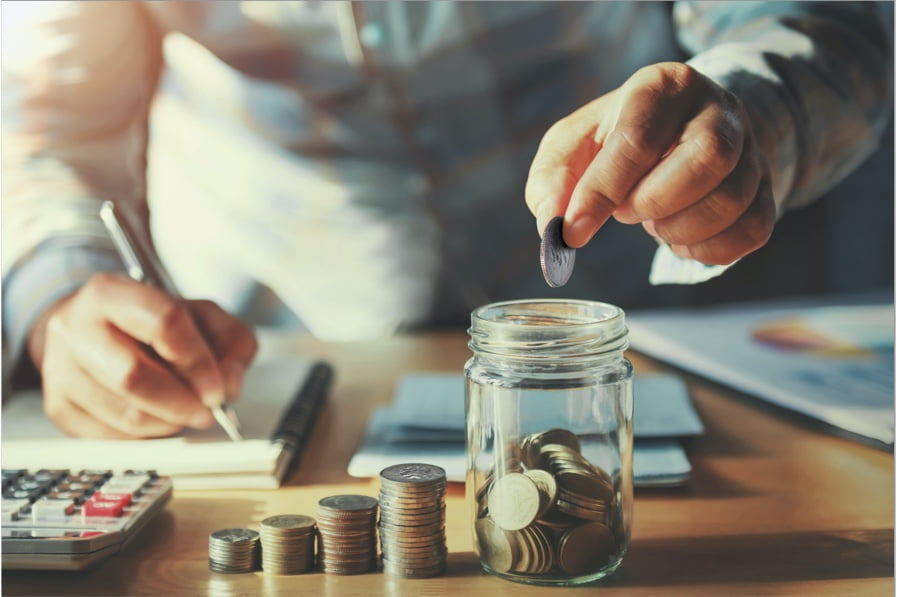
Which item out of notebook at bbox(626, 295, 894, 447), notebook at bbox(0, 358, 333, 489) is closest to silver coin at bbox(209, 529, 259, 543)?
notebook at bbox(0, 358, 333, 489)

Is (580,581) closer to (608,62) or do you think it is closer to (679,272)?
(679,272)

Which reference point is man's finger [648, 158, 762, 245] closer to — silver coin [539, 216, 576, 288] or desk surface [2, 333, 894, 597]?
silver coin [539, 216, 576, 288]

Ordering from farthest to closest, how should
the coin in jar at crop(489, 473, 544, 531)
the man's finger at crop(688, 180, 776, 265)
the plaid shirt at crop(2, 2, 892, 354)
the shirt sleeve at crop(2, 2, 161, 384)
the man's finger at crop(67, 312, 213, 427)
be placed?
1. the plaid shirt at crop(2, 2, 892, 354)
2. the shirt sleeve at crop(2, 2, 161, 384)
3. the man's finger at crop(67, 312, 213, 427)
4. the man's finger at crop(688, 180, 776, 265)
5. the coin in jar at crop(489, 473, 544, 531)

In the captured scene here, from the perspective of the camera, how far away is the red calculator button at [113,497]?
58 centimetres

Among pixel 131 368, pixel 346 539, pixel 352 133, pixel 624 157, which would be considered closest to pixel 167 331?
pixel 131 368

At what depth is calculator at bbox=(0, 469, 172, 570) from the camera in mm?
528

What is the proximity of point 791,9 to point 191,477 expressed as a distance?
0.69 meters

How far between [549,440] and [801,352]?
625 mm

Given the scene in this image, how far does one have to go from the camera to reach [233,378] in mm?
790

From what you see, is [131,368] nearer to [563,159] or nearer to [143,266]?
[143,266]

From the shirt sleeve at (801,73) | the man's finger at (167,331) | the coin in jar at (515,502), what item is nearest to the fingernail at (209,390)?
the man's finger at (167,331)

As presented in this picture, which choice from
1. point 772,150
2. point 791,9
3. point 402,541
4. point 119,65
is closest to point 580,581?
point 402,541

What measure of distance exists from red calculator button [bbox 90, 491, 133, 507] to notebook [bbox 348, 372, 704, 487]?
0.17 meters

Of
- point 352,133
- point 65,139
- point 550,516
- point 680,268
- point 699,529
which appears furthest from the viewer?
point 352,133
